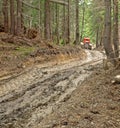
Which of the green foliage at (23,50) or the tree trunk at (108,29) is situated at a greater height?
the tree trunk at (108,29)

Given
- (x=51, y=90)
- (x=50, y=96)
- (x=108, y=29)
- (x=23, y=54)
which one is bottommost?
(x=50, y=96)

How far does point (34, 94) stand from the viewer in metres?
13.8

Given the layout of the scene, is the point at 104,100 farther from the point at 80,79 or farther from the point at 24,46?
the point at 24,46

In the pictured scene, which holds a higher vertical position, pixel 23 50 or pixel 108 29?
pixel 108 29

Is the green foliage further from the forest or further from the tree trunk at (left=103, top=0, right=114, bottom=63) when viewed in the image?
the tree trunk at (left=103, top=0, right=114, bottom=63)

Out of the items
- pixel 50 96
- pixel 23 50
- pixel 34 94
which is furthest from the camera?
pixel 23 50

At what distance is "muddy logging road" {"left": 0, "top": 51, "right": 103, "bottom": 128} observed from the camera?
10281 mm

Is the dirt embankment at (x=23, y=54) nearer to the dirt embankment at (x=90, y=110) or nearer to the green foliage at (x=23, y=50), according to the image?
the green foliage at (x=23, y=50)

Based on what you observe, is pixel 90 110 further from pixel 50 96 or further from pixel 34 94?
pixel 34 94

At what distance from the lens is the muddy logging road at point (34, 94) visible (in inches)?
405

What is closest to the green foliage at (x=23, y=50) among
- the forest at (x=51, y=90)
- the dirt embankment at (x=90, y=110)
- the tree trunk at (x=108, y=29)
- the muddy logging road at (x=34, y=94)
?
the forest at (x=51, y=90)

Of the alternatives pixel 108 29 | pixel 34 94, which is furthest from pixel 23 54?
pixel 34 94

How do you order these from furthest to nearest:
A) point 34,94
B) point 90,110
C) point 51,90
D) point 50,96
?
point 51,90 → point 34,94 → point 50,96 → point 90,110

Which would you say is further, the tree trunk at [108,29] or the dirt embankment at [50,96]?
the tree trunk at [108,29]
